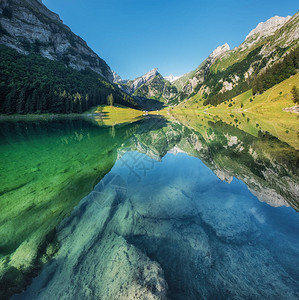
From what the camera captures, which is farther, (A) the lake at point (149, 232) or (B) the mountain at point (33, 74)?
(B) the mountain at point (33, 74)

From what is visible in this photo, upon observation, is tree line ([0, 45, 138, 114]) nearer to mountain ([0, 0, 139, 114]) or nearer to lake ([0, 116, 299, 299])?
mountain ([0, 0, 139, 114])

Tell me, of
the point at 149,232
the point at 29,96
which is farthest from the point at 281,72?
the point at 29,96

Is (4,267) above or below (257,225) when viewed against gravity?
above

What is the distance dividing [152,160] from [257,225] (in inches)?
519

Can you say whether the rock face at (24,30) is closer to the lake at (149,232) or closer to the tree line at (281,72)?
the lake at (149,232)

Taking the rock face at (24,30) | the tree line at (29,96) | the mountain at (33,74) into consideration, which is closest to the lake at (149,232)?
the tree line at (29,96)

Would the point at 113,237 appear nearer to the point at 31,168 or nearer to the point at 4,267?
the point at 4,267

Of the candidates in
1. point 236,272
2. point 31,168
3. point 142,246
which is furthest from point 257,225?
point 31,168

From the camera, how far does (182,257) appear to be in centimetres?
631

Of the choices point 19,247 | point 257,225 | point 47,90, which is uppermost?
point 47,90

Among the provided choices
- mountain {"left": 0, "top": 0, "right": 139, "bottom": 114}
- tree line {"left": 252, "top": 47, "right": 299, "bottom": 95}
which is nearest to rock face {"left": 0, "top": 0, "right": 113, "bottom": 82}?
mountain {"left": 0, "top": 0, "right": 139, "bottom": 114}

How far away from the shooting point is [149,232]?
7.73 meters

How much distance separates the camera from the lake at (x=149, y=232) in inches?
201

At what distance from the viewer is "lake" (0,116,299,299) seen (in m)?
5.10
